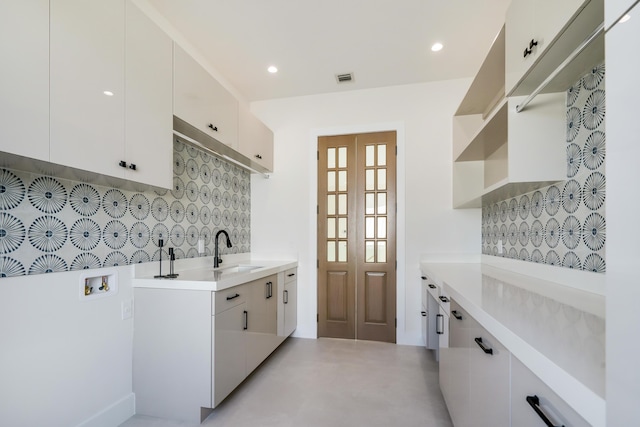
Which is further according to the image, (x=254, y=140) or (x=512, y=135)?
(x=254, y=140)

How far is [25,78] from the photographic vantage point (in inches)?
45.1

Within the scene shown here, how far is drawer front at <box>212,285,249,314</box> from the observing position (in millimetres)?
1847

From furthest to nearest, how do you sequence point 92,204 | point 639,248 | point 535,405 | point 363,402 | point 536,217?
point 363,402 → point 536,217 → point 92,204 → point 535,405 → point 639,248

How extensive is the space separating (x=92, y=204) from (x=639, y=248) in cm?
228

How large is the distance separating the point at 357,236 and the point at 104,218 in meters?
2.35

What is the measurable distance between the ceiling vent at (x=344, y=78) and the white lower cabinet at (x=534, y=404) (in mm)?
2897

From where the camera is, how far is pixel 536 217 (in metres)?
1.91

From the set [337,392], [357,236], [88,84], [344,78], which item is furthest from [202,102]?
[337,392]

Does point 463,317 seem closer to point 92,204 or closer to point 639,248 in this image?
point 639,248

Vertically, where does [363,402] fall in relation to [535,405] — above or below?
below

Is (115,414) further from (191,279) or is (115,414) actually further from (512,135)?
(512,135)

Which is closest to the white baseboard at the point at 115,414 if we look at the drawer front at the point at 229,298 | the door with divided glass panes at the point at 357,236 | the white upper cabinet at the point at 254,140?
the drawer front at the point at 229,298

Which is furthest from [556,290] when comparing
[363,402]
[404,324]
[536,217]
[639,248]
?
[404,324]

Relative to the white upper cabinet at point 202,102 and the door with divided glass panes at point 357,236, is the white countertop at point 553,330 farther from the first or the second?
the white upper cabinet at point 202,102
